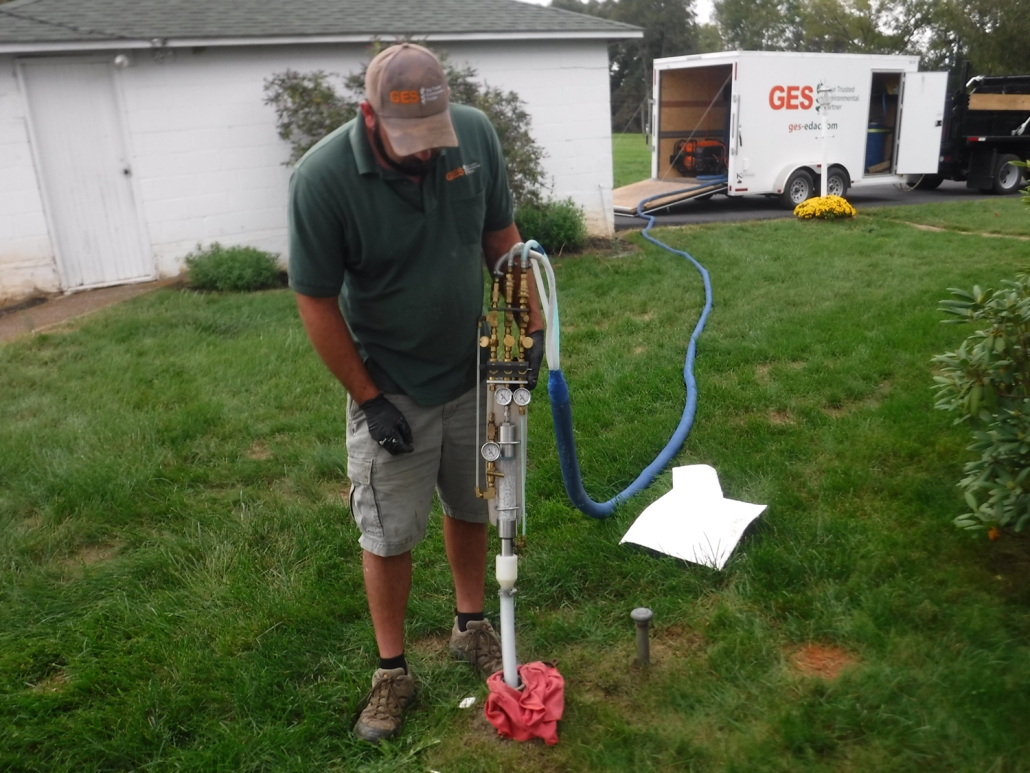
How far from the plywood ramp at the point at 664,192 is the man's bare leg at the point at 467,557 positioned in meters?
10.5

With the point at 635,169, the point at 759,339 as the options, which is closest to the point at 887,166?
the point at 635,169

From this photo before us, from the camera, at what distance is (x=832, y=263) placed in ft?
26.0

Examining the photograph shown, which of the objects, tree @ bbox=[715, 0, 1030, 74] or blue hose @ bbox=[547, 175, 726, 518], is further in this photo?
tree @ bbox=[715, 0, 1030, 74]

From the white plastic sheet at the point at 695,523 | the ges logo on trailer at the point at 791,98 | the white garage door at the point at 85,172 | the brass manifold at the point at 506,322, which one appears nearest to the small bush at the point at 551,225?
the white garage door at the point at 85,172

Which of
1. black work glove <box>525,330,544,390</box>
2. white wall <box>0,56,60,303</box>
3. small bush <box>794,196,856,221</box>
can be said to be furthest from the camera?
small bush <box>794,196,856,221</box>

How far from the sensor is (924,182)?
16453mm

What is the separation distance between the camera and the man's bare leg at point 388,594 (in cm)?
259

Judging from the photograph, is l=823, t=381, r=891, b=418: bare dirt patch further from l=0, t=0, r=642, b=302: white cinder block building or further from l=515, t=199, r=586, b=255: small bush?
l=0, t=0, r=642, b=302: white cinder block building

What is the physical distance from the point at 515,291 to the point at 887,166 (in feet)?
47.6

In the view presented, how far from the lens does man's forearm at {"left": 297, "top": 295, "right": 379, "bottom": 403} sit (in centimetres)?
231

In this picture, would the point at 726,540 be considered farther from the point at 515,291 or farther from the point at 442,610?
the point at 515,291

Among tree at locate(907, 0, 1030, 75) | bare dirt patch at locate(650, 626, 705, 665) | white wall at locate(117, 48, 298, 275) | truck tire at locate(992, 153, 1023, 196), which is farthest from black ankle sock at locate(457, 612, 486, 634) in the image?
tree at locate(907, 0, 1030, 75)

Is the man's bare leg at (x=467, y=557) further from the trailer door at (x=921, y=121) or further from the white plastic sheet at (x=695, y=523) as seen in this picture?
the trailer door at (x=921, y=121)

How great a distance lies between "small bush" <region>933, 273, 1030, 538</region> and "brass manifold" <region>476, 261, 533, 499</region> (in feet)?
5.14
